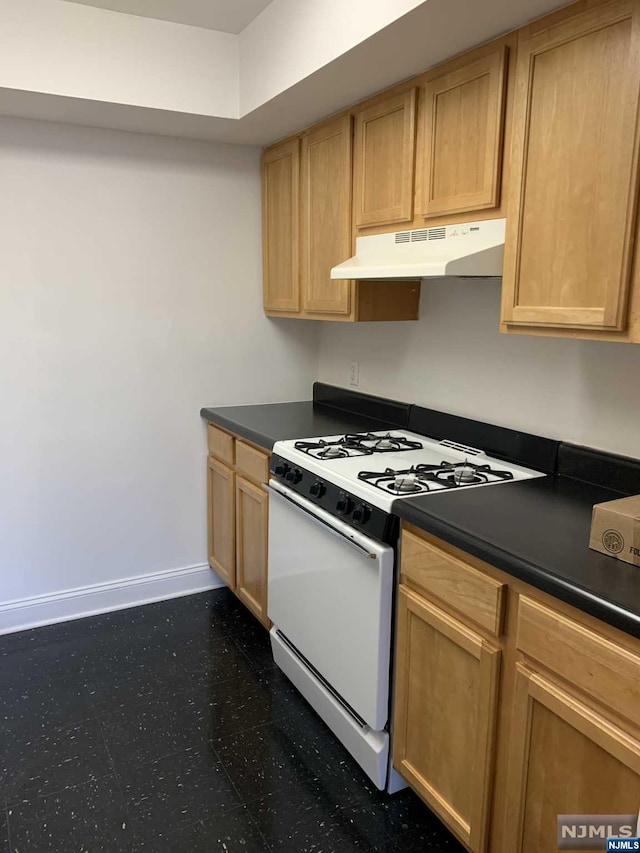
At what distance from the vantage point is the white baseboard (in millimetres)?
3064

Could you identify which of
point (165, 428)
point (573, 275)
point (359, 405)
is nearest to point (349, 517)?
point (573, 275)

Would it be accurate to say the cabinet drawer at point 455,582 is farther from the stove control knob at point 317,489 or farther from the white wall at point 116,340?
the white wall at point 116,340

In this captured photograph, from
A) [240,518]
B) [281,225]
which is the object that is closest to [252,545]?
[240,518]

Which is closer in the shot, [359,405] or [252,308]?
[359,405]

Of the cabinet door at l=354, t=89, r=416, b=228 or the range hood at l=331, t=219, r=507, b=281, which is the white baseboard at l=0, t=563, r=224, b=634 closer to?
the range hood at l=331, t=219, r=507, b=281

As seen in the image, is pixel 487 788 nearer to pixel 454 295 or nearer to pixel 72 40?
pixel 454 295

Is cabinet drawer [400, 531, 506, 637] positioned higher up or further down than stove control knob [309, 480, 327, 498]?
further down

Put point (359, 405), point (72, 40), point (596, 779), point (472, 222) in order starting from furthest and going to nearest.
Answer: point (359, 405) < point (72, 40) < point (472, 222) < point (596, 779)

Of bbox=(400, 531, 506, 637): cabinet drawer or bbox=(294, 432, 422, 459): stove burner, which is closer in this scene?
bbox=(400, 531, 506, 637): cabinet drawer

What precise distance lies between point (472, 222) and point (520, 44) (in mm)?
473

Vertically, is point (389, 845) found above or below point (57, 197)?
below

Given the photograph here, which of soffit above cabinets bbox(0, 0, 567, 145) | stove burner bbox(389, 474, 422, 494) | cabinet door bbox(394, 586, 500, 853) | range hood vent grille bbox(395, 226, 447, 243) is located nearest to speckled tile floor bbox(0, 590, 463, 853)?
cabinet door bbox(394, 586, 500, 853)

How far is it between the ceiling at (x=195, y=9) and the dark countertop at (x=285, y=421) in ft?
5.32

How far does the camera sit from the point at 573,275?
5.53 ft
